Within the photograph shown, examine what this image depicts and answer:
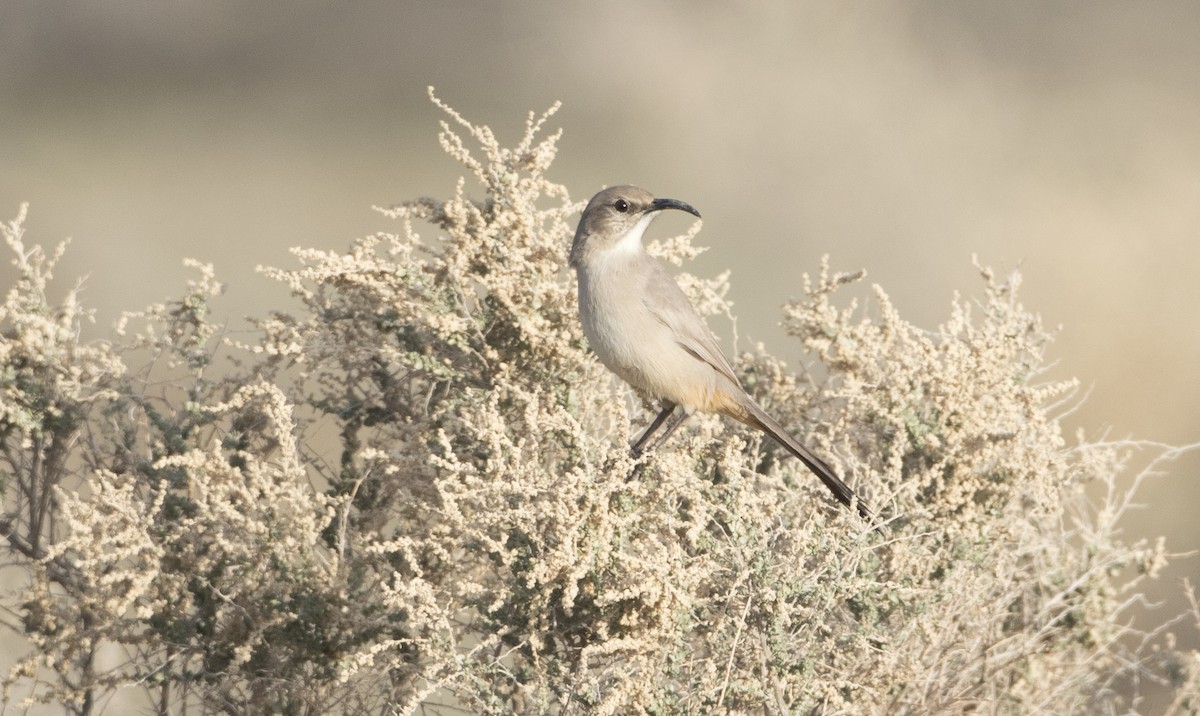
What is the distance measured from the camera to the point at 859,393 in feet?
14.5

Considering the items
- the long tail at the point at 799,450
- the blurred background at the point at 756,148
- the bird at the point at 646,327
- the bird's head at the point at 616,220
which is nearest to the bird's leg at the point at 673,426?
the bird at the point at 646,327

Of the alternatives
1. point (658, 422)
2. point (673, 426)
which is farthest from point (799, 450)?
point (658, 422)

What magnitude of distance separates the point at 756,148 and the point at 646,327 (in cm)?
1025

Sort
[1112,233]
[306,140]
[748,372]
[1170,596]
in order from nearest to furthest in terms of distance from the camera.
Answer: [748,372], [1170,596], [1112,233], [306,140]

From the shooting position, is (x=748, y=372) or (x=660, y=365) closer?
(x=660, y=365)

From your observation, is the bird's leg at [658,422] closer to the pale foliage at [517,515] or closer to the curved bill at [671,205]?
the pale foliage at [517,515]

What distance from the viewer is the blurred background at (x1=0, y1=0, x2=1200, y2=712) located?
1117cm

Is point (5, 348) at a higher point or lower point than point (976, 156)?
lower

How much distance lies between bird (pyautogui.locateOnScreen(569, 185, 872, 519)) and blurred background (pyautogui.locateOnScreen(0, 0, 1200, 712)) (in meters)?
5.12

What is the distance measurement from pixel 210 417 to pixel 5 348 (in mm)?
688

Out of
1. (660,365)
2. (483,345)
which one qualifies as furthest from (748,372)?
(483,345)

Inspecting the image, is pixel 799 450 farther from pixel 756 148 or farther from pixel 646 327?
pixel 756 148

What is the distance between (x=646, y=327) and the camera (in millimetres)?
4637

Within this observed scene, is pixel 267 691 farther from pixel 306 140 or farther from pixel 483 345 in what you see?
pixel 306 140
